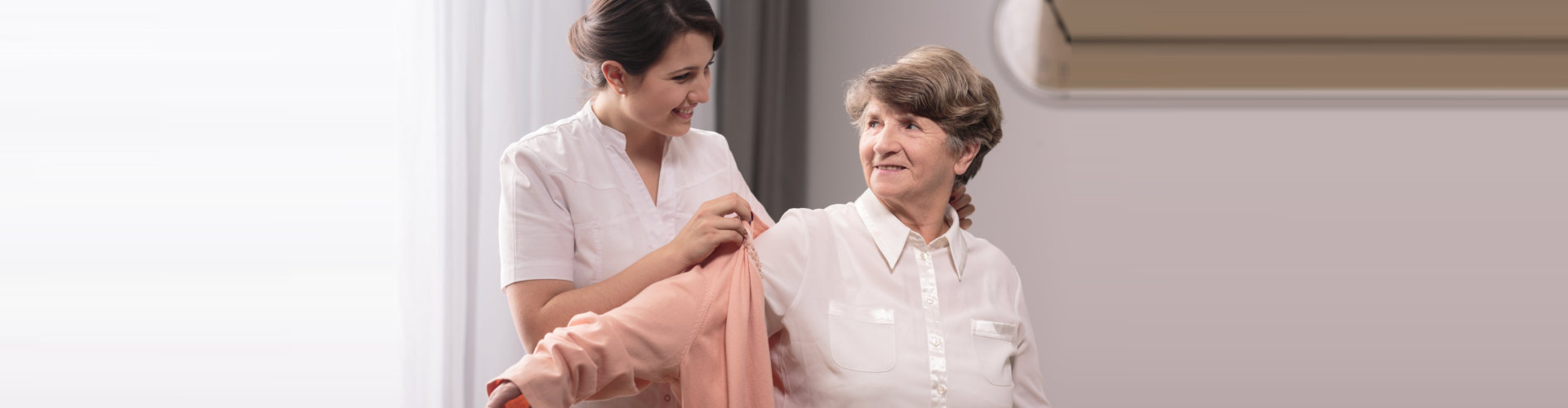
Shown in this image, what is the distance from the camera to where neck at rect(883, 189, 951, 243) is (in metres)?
1.51

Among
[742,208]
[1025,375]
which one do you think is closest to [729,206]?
[742,208]

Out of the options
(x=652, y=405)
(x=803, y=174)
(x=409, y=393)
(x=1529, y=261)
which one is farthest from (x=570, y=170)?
(x=1529, y=261)

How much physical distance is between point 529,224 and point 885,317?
1.69 feet

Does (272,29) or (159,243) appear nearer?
(159,243)

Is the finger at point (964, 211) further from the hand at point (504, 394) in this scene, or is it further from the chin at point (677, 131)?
the hand at point (504, 394)

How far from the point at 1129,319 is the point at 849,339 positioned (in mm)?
1537

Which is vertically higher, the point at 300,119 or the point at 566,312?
the point at 300,119

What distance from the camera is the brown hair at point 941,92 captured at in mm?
1450

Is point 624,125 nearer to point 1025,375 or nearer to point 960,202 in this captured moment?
point 960,202

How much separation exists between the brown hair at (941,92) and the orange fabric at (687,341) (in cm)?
31

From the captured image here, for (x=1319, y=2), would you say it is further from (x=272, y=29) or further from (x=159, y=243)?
(x=159, y=243)

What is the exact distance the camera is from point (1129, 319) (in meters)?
2.65

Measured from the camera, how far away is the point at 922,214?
1.52 meters

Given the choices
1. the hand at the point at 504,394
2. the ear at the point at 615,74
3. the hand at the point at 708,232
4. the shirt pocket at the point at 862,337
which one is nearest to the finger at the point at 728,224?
the hand at the point at 708,232
